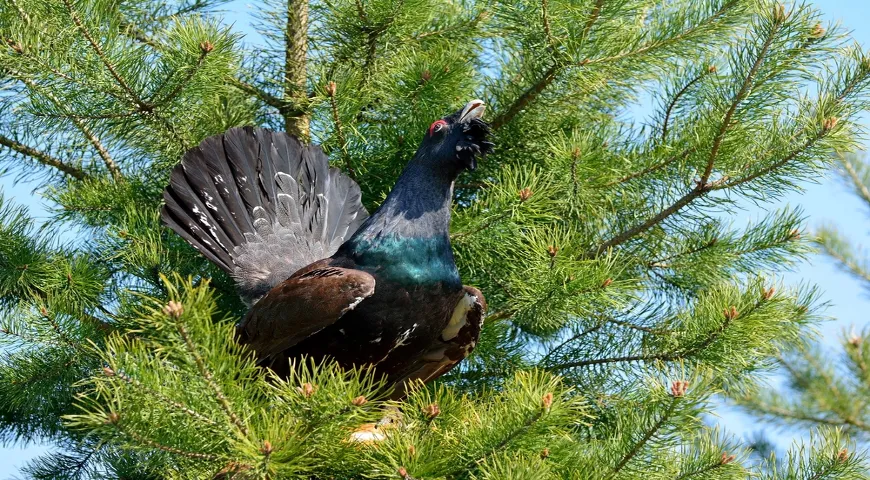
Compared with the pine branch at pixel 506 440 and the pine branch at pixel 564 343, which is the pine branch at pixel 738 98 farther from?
the pine branch at pixel 506 440

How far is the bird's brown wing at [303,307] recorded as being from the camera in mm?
3143

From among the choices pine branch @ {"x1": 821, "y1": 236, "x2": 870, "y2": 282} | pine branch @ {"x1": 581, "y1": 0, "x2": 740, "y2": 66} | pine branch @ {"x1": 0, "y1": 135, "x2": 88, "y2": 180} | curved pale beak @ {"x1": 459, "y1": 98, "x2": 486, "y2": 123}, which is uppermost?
pine branch @ {"x1": 581, "y1": 0, "x2": 740, "y2": 66}

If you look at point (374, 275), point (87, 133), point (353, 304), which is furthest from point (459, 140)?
point (87, 133)

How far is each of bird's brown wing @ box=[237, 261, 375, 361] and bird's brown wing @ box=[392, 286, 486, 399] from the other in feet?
1.06

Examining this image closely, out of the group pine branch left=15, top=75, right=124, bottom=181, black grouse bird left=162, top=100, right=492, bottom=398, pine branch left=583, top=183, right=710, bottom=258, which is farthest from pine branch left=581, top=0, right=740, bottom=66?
pine branch left=15, top=75, right=124, bottom=181

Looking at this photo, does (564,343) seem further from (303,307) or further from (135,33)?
(135,33)

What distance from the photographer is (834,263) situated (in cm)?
671

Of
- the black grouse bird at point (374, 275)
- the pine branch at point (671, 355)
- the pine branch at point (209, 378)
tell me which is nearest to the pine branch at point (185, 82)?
the black grouse bird at point (374, 275)

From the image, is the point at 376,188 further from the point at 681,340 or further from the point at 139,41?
the point at 681,340

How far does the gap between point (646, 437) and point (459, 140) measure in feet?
4.20

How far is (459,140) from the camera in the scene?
10.8 feet

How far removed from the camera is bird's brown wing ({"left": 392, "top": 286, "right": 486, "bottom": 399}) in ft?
10.8

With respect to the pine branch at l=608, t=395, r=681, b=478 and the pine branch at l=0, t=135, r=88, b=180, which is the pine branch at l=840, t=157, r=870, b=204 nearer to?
the pine branch at l=608, t=395, r=681, b=478

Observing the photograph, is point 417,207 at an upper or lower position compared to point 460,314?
upper
